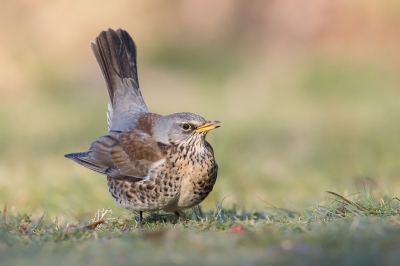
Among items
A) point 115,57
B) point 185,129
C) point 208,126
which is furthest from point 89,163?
point 115,57

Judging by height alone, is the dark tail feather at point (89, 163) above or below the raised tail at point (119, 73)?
below

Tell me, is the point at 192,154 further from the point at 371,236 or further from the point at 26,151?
the point at 26,151

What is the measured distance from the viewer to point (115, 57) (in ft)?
27.3

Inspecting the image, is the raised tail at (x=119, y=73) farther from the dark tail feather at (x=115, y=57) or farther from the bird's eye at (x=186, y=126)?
the bird's eye at (x=186, y=126)

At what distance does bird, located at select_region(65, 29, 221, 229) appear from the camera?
20.2ft

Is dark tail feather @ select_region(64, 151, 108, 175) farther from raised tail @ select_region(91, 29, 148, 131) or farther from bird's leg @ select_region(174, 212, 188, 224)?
bird's leg @ select_region(174, 212, 188, 224)

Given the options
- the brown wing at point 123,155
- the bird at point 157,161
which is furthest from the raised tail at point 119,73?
the brown wing at point 123,155

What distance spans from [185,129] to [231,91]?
1036 cm

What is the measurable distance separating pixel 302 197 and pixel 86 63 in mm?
10975

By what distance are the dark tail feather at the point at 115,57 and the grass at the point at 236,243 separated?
280cm

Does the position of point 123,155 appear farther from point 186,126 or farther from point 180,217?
point 180,217

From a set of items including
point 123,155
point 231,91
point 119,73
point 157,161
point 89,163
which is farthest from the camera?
point 231,91

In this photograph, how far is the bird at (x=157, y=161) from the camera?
616 centimetres

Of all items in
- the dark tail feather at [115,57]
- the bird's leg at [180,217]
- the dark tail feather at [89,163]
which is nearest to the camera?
the bird's leg at [180,217]
